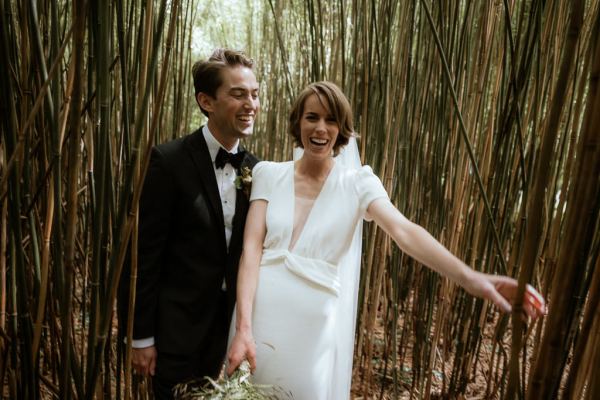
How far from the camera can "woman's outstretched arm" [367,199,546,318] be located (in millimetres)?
658

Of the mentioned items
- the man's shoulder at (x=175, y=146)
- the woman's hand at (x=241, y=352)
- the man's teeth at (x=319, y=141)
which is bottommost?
the woman's hand at (x=241, y=352)

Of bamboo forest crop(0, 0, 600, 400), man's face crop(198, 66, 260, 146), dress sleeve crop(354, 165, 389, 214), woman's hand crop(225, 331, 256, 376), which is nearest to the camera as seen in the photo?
bamboo forest crop(0, 0, 600, 400)

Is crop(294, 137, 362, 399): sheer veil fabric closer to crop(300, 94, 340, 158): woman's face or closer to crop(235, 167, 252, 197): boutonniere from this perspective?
crop(300, 94, 340, 158): woman's face

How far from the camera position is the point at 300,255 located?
106 centimetres

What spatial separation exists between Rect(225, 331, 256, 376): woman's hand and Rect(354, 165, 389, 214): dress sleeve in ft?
1.25

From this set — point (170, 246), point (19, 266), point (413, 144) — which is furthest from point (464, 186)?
point (19, 266)

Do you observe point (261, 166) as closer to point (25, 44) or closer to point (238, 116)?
point (238, 116)

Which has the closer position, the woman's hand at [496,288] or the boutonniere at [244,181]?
the woman's hand at [496,288]

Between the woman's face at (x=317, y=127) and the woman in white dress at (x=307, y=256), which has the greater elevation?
the woman's face at (x=317, y=127)

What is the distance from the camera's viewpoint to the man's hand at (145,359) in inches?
43.2

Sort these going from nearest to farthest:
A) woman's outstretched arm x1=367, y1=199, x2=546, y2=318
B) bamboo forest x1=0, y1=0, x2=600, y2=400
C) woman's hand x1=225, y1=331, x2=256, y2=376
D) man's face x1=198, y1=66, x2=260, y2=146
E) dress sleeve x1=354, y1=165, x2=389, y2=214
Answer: bamboo forest x1=0, y1=0, x2=600, y2=400, woman's outstretched arm x1=367, y1=199, x2=546, y2=318, woman's hand x1=225, y1=331, x2=256, y2=376, dress sleeve x1=354, y1=165, x2=389, y2=214, man's face x1=198, y1=66, x2=260, y2=146

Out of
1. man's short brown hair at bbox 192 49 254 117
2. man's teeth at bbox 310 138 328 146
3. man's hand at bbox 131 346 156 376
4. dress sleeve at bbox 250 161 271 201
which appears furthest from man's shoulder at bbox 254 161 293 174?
man's hand at bbox 131 346 156 376

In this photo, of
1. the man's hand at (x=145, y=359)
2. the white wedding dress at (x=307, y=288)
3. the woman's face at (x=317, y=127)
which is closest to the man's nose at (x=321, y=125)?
the woman's face at (x=317, y=127)

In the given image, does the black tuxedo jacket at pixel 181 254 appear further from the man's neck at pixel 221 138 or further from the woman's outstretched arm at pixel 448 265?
the woman's outstretched arm at pixel 448 265
